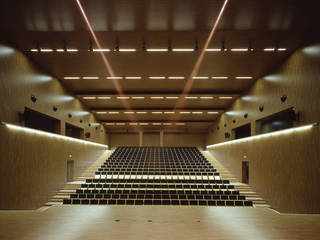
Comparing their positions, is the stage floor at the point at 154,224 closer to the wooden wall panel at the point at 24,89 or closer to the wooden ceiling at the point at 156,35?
the wooden wall panel at the point at 24,89

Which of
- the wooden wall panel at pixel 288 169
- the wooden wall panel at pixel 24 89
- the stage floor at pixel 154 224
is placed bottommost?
the stage floor at pixel 154 224

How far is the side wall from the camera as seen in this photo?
7148mm

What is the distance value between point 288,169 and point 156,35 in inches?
221

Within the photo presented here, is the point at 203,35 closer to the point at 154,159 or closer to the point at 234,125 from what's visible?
the point at 234,125

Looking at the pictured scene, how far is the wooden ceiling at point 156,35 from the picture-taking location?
5.89 metres

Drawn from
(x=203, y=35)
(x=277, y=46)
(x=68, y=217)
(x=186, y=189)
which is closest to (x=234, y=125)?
(x=186, y=189)

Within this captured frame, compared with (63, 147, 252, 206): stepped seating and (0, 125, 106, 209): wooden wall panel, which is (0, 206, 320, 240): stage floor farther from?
(63, 147, 252, 206): stepped seating

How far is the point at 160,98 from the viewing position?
46.9 ft

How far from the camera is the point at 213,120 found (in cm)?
2033

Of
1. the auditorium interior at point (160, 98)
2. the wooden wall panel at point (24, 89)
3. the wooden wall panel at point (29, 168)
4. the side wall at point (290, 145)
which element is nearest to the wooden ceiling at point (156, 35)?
the auditorium interior at point (160, 98)

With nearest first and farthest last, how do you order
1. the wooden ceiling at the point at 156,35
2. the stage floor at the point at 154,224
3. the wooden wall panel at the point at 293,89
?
the stage floor at the point at 154,224 < the wooden ceiling at the point at 156,35 < the wooden wall panel at the point at 293,89

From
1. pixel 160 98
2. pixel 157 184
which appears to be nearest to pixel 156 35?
pixel 157 184

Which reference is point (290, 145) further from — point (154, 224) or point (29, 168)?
point (29, 168)

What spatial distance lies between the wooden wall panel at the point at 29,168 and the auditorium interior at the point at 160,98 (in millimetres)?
36
